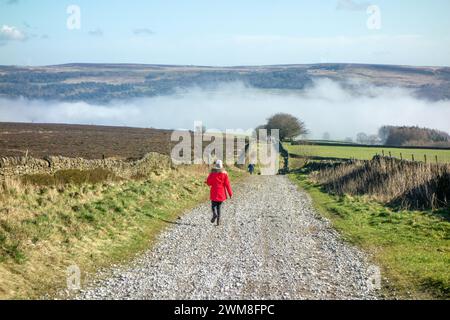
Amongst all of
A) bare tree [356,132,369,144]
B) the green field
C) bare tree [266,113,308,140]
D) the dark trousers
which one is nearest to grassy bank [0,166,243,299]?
the dark trousers

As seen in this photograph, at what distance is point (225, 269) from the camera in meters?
12.7

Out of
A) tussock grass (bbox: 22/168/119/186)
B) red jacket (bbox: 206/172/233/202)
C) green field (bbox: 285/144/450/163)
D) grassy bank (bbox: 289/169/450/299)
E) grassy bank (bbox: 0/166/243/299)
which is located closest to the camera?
grassy bank (bbox: 289/169/450/299)

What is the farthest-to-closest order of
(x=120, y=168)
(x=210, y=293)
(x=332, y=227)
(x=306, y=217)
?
(x=120, y=168), (x=306, y=217), (x=332, y=227), (x=210, y=293)

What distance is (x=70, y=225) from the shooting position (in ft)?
50.8

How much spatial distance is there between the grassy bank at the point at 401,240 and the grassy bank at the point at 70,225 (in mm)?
6690

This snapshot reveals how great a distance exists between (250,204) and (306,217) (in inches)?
180

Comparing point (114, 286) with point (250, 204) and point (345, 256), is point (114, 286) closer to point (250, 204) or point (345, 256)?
point (345, 256)

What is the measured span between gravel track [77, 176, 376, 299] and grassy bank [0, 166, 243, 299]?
85 centimetres

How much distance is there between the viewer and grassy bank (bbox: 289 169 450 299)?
11516 mm

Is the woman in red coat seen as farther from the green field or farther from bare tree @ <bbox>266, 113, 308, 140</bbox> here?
bare tree @ <bbox>266, 113, 308, 140</bbox>

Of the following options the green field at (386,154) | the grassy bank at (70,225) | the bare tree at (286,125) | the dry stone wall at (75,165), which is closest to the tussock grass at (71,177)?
the grassy bank at (70,225)

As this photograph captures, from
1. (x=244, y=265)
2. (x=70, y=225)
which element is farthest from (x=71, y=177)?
(x=244, y=265)

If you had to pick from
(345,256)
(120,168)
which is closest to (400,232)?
(345,256)

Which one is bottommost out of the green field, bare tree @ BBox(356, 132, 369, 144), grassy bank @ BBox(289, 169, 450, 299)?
bare tree @ BBox(356, 132, 369, 144)
